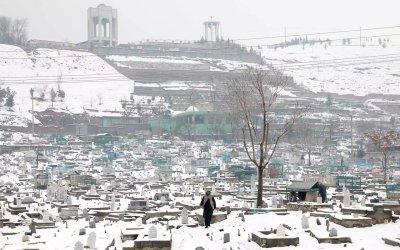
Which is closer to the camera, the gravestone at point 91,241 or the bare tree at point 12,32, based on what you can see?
the gravestone at point 91,241

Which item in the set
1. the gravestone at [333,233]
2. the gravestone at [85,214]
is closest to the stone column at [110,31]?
the gravestone at [85,214]

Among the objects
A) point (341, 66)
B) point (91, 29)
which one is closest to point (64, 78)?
point (91, 29)

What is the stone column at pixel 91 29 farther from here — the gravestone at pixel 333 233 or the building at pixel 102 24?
the gravestone at pixel 333 233

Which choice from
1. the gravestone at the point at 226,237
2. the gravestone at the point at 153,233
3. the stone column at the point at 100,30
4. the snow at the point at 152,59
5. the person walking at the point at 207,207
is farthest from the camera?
the stone column at the point at 100,30

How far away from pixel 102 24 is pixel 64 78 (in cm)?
3552

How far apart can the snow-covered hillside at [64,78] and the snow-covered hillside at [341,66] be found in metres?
31.5

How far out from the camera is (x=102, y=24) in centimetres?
13512

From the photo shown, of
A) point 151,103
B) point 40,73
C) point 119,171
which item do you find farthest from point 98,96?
point 119,171

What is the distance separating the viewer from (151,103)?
83.9m

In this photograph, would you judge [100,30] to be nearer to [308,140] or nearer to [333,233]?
[308,140]

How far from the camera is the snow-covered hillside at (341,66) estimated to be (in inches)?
4864

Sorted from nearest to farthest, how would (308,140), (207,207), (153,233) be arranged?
(153,233) < (207,207) < (308,140)

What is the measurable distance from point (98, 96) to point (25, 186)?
56.1 meters

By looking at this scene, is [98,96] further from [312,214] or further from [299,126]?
[312,214]
